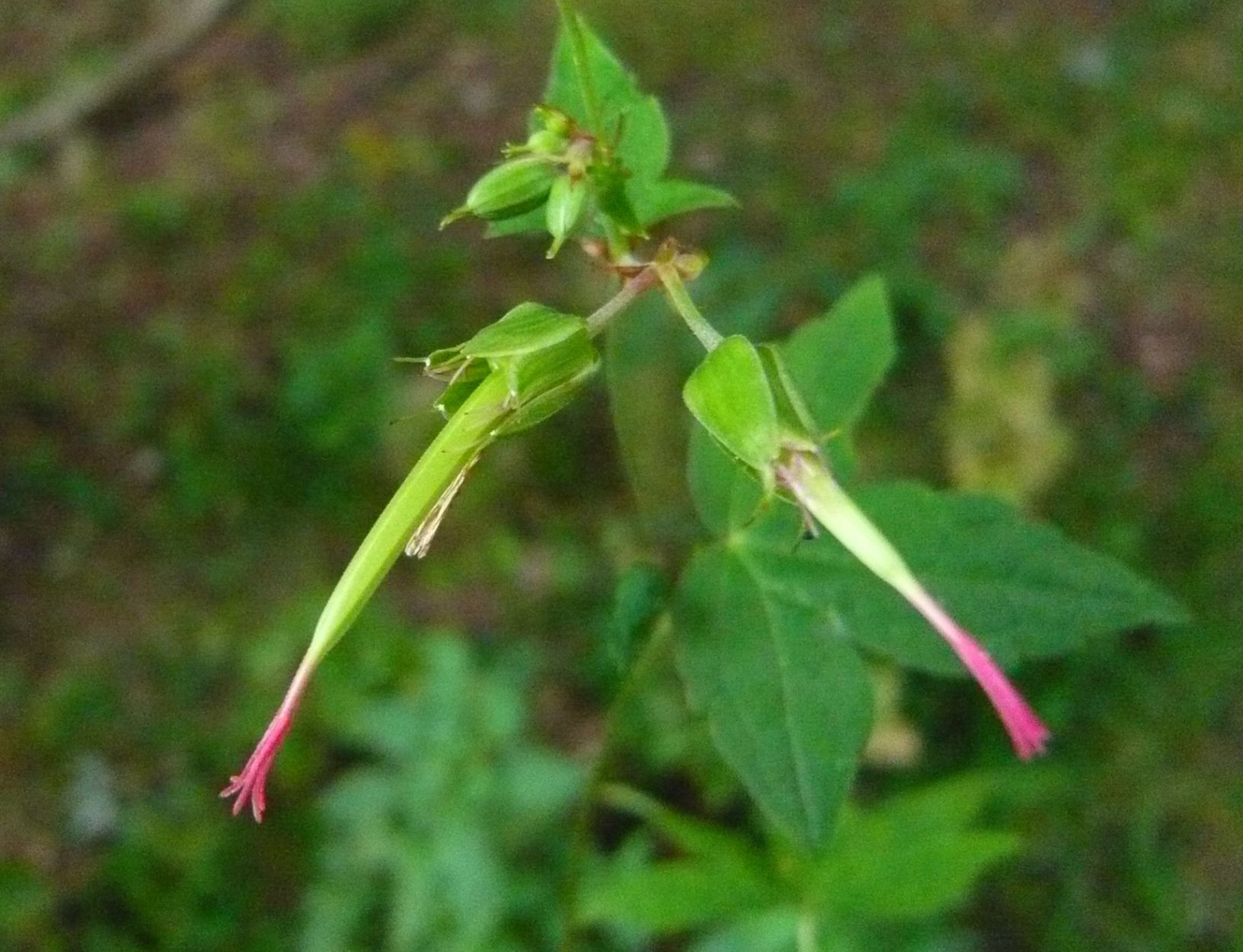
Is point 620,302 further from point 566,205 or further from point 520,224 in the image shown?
point 520,224

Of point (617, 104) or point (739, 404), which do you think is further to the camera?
point (617, 104)

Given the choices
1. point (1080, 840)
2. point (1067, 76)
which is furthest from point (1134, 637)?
point (1067, 76)

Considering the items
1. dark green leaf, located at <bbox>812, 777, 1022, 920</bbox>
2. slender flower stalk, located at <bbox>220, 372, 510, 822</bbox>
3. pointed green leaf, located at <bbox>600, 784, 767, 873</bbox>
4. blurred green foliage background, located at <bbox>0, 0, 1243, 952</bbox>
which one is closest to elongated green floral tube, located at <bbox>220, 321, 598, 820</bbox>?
slender flower stalk, located at <bbox>220, 372, 510, 822</bbox>

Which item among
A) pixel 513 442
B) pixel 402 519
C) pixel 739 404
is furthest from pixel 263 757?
pixel 513 442

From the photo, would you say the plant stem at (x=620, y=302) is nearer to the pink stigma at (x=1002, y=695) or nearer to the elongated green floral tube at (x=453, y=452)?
the elongated green floral tube at (x=453, y=452)

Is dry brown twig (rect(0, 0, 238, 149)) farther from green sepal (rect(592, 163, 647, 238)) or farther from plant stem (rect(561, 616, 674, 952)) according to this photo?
green sepal (rect(592, 163, 647, 238))

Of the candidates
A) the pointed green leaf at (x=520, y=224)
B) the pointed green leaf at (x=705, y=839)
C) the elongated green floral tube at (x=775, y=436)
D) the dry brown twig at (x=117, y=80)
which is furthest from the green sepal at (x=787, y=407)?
the dry brown twig at (x=117, y=80)
